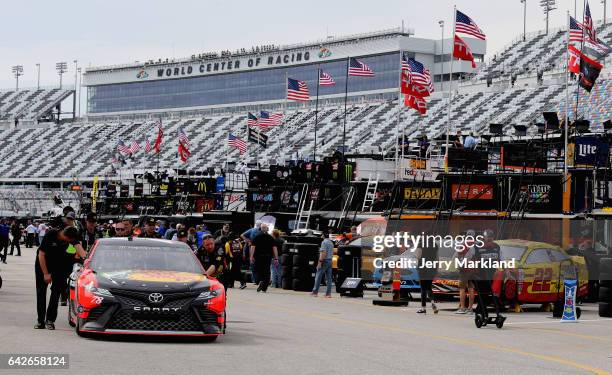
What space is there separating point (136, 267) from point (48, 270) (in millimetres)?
1310

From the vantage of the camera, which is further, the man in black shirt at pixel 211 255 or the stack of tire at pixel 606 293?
the stack of tire at pixel 606 293

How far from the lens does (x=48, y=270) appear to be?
48.1 ft

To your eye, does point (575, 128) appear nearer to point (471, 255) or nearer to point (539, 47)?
point (471, 255)

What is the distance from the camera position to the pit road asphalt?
11234mm

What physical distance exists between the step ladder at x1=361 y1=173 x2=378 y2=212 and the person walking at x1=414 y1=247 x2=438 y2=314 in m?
13.7

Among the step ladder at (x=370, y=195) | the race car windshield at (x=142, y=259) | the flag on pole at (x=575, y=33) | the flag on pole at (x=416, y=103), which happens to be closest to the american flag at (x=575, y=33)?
the flag on pole at (x=575, y=33)

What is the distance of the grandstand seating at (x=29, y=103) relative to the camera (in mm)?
132000

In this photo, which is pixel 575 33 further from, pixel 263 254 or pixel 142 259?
pixel 142 259

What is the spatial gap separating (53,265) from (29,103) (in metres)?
125

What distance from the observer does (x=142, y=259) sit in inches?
566

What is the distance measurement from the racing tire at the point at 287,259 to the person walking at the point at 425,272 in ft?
20.9

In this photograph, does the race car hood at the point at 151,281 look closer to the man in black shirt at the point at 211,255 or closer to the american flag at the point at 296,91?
the man in black shirt at the point at 211,255

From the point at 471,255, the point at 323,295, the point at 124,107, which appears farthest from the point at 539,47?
the point at 471,255

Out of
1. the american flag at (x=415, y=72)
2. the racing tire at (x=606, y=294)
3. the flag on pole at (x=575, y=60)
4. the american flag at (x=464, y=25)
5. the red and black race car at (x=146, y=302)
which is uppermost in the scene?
the american flag at (x=464, y=25)
